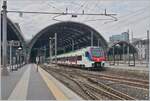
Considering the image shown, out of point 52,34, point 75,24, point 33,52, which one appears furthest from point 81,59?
point 33,52

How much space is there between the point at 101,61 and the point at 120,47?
59761 millimetres

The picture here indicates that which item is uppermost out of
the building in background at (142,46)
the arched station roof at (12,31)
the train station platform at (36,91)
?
the arched station roof at (12,31)

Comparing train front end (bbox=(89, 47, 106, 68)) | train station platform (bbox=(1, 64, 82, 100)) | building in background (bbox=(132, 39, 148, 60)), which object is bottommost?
train station platform (bbox=(1, 64, 82, 100))

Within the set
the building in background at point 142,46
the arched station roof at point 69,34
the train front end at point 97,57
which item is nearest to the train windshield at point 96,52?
the train front end at point 97,57

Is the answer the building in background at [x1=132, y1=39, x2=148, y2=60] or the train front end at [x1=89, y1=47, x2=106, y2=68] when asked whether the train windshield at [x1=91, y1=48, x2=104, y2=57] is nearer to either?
the train front end at [x1=89, y1=47, x2=106, y2=68]

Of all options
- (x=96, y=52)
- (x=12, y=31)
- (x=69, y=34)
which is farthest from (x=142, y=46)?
(x=69, y=34)

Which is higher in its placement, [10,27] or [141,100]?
[10,27]

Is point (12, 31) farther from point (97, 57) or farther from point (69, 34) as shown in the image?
point (97, 57)

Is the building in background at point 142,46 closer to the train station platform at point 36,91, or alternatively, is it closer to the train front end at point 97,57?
the train front end at point 97,57

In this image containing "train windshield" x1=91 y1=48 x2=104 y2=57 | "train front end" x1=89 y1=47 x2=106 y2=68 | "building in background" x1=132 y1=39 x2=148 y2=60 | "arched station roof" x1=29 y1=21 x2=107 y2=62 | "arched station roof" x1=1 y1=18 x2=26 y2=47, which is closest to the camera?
"train front end" x1=89 y1=47 x2=106 y2=68

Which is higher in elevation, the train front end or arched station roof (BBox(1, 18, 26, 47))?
arched station roof (BBox(1, 18, 26, 47))

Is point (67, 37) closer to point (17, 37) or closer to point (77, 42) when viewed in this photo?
point (77, 42)

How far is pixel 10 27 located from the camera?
110m

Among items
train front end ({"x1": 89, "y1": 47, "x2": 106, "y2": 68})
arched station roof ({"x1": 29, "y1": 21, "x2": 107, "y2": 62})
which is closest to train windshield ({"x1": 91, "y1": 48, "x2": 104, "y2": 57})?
train front end ({"x1": 89, "y1": 47, "x2": 106, "y2": 68})
